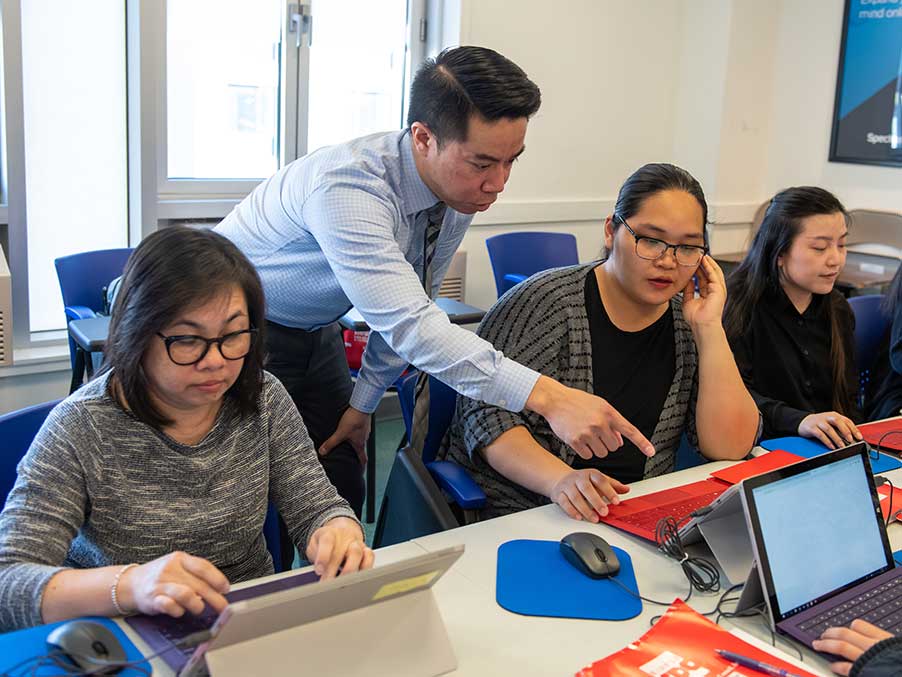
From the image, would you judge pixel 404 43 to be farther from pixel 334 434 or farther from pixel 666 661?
pixel 666 661

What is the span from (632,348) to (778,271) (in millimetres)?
756

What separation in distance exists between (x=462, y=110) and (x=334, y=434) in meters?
0.84

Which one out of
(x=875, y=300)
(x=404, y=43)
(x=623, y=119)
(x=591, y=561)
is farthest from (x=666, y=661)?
(x=623, y=119)

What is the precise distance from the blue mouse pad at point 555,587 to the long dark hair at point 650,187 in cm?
75

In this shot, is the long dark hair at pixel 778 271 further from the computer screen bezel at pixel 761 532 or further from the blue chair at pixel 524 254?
the blue chair at pixel 524 254

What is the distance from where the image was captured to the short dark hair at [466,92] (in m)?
1.73

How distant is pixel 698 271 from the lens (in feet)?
6.86

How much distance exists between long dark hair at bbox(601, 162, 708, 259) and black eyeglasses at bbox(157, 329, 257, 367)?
0.93m

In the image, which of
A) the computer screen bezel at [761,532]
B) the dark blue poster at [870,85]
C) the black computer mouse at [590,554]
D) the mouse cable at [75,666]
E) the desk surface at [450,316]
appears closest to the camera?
the mouse cable at [75,666]

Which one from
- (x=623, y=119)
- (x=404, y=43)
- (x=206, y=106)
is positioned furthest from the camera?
(x=623, y=119)

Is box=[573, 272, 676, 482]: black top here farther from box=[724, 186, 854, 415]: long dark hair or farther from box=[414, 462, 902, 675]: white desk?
box=[724, 186, 854, 415]: long dark hair

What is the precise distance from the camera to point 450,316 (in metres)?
3.32

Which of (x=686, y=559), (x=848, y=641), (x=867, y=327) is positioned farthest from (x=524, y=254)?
(x=848, y=641)

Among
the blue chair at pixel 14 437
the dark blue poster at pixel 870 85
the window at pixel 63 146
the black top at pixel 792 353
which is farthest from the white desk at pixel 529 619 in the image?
the dark blue poster at pixel 870 85
